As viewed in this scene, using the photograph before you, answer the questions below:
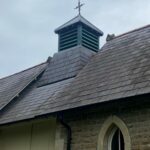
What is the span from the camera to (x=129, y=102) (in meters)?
8.59

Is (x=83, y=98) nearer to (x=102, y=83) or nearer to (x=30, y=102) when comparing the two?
(x=102, y=83)

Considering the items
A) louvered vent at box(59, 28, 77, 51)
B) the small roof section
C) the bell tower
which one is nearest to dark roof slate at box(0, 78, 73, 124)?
louvered vent at box(59, 28, 77, 51)

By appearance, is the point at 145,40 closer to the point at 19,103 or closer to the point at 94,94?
the point at 94,94

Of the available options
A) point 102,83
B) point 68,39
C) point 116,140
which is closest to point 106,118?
point 116,140

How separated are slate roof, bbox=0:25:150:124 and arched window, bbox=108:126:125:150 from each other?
0.89 metres

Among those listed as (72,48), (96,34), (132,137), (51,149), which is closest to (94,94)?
(132,137)

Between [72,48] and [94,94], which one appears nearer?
[94,94]

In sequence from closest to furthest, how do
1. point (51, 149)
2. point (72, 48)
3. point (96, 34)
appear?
point (51, 149), point (72, 48), point (96, 34)

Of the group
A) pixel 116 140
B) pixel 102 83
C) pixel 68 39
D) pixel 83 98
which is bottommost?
pixel 116 140

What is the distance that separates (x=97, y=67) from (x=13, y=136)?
158 inches

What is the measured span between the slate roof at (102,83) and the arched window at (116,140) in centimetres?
89

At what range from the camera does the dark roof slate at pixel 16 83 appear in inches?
553

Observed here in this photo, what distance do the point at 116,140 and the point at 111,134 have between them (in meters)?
0.20

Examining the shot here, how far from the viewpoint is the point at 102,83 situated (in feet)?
32.3
